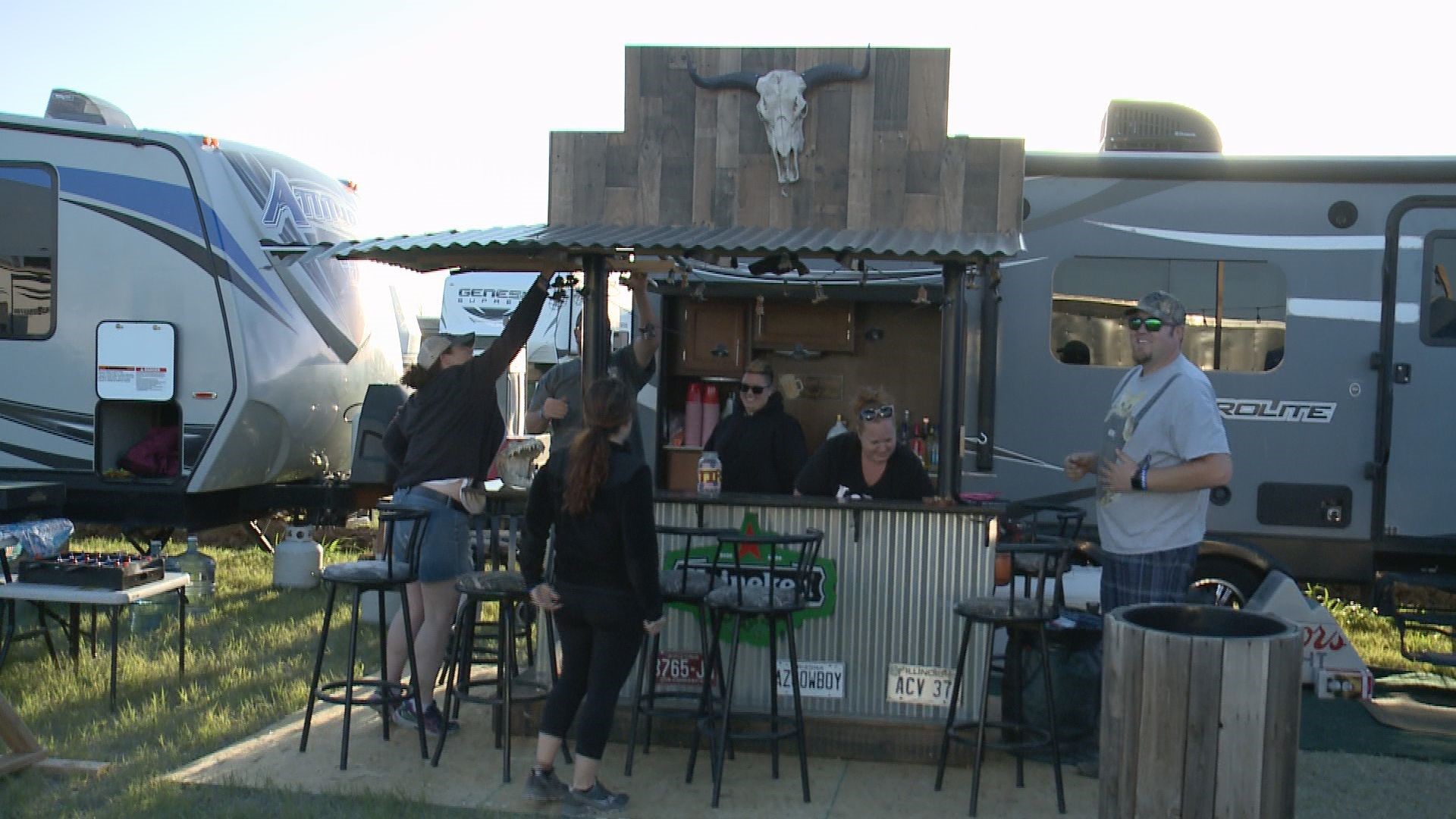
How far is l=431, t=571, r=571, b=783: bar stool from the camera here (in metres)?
5.01

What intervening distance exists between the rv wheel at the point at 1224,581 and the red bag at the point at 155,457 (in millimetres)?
6426

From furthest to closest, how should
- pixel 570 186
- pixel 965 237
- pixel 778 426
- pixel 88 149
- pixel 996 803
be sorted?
1. pixel 88 149
2. pixel 778 426
3. pixel 570 186
4. pixel 965 237
5. pixel 996 803

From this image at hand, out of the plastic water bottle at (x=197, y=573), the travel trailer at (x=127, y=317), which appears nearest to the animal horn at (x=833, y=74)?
the travel trailer at (x=127, y=317)

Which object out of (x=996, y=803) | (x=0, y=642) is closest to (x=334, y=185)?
(x=0, y=642)

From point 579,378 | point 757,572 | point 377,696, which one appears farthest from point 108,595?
point 757,572

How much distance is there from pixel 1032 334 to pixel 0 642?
5923mm

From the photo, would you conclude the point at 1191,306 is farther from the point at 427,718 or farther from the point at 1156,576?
the point at 427,718

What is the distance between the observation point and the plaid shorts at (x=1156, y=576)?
476cm

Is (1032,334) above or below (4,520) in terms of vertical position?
above

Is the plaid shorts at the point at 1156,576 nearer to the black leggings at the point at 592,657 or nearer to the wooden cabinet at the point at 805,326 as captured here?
the black leggings at the point at 592,657

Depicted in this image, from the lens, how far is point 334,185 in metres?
10.1

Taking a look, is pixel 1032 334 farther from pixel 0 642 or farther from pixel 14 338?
pixel 14 338

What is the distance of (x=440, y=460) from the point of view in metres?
5.56

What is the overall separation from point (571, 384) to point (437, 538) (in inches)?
70.1
